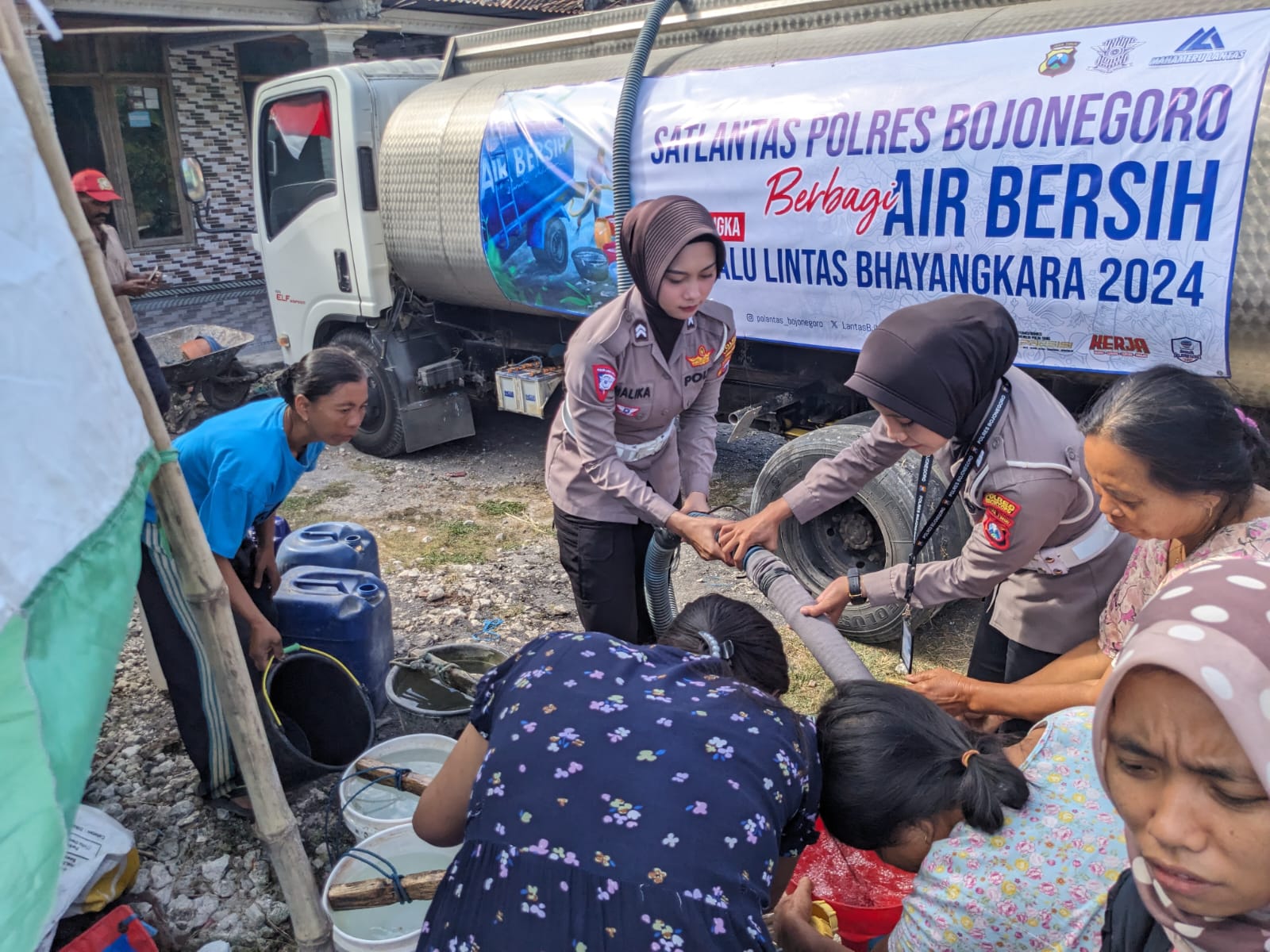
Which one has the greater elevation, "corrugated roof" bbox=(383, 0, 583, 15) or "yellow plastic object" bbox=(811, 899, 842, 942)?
"corrugated roof" bbox=(383, 0, 583, 15)

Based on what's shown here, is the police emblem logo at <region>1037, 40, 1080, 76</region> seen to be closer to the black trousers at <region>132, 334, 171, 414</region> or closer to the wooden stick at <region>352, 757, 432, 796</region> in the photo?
the wooden stick at <region>352, 757, 432, 796</region>

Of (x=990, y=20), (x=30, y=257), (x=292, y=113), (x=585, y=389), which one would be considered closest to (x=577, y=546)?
(x=585, y=389)

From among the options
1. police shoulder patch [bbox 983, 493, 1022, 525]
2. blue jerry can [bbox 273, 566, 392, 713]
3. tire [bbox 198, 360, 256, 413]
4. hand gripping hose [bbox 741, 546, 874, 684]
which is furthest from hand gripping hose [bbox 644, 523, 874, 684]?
tire [bbox 198, 360, 256, 413]

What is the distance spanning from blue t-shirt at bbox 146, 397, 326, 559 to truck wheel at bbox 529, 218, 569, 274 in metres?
2.42

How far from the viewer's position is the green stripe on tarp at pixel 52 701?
113 centimetres

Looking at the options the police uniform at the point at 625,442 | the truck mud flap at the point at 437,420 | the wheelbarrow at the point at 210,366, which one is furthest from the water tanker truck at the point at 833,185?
the wheelbarrow at the point at 210,366

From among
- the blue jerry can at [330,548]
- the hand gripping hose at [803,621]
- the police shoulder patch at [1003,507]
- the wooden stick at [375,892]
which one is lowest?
the wooden stick at [375,892]

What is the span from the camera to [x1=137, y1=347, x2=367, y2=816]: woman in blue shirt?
274 centimetres

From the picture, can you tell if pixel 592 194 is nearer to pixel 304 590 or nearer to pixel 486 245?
pixel 486 245

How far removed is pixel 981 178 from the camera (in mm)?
3473

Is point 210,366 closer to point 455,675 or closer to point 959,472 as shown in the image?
point 455,675

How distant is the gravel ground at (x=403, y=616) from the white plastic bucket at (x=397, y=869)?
1.29 ft

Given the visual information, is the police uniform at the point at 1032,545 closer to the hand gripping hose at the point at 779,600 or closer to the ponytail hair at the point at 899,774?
the hand gripping hose at the point at 779,600

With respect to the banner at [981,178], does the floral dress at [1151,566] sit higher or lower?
lower
